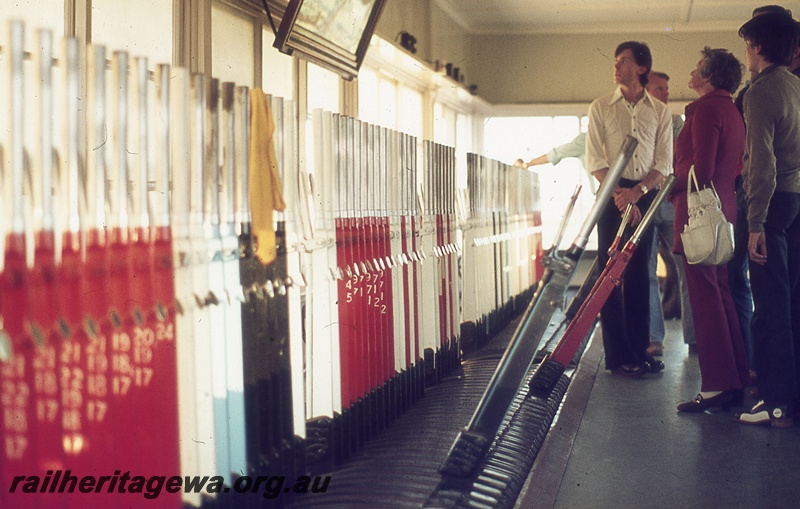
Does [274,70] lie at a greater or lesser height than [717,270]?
greater

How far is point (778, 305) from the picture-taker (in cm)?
338

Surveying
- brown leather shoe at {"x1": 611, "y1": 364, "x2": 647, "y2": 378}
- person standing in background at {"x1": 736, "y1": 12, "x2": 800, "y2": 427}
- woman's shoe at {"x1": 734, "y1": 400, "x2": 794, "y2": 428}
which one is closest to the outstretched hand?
person standing in background at {"x1": 736, "y1": 12, "x2": 800, "y2": 427}

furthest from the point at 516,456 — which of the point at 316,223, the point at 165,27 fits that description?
the point at 165,27

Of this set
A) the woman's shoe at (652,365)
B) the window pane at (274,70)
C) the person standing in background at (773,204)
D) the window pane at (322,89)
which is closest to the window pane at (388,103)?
the window pane at (322,89)

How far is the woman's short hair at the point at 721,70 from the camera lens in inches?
146

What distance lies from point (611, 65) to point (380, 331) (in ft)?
28.1

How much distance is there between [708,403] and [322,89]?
126 inches

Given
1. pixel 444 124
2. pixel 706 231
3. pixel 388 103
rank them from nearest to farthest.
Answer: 1. pixel 706 231
2. pixel 388 103
3. pixel 444 124

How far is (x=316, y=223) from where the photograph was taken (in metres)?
2.87

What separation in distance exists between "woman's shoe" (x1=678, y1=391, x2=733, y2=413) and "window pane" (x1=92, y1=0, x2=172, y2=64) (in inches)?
96.6

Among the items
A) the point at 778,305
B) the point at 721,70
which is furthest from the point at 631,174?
the point at 778,305

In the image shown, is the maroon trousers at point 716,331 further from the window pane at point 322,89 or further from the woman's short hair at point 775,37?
the window pane at point 322,89

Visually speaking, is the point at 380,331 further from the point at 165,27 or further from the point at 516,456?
the point at 165,27

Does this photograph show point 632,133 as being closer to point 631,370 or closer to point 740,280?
point 740,280
